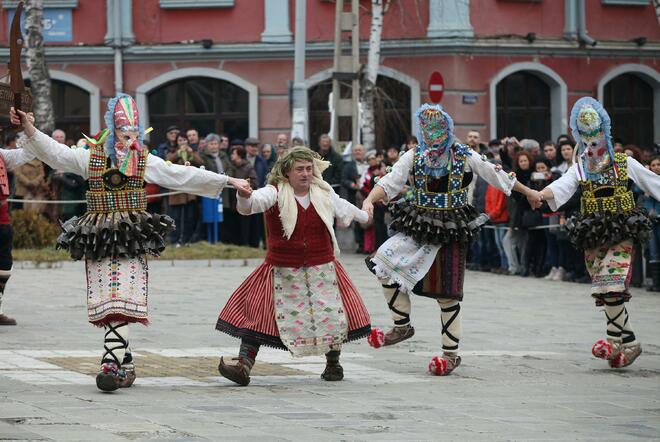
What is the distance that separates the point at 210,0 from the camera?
30844 millimetres

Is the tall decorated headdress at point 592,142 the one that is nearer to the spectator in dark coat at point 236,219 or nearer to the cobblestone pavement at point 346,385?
the cobblestone pavement at point 346,385

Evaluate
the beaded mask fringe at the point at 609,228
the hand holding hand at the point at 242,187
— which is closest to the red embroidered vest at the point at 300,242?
the hand holding hand at the point at 242,187

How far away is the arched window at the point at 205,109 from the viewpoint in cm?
3111

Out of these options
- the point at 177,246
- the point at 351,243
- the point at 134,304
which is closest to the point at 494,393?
the point at 134,304

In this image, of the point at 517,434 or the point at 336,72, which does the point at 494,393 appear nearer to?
the point at 517,434

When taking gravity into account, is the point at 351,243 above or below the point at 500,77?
below

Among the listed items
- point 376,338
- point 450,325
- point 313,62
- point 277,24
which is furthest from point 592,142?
point 277,24

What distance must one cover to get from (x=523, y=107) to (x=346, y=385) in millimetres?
20317

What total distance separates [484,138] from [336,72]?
191 inches

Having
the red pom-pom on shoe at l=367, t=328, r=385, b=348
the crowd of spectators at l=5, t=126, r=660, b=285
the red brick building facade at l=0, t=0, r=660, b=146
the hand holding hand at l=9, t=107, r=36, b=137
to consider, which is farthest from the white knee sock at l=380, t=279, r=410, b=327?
the red brick building facade at l=0, t=0, r=660, b=146

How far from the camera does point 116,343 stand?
10633 millimetres

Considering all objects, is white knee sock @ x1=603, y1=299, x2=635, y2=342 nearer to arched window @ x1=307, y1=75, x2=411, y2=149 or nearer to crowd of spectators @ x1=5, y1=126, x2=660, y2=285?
crowd of spectators @ x1=5, y1=126, x2=660, y2=285

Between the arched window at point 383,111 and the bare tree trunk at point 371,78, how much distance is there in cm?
38

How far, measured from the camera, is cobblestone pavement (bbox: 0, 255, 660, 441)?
8.98 m
